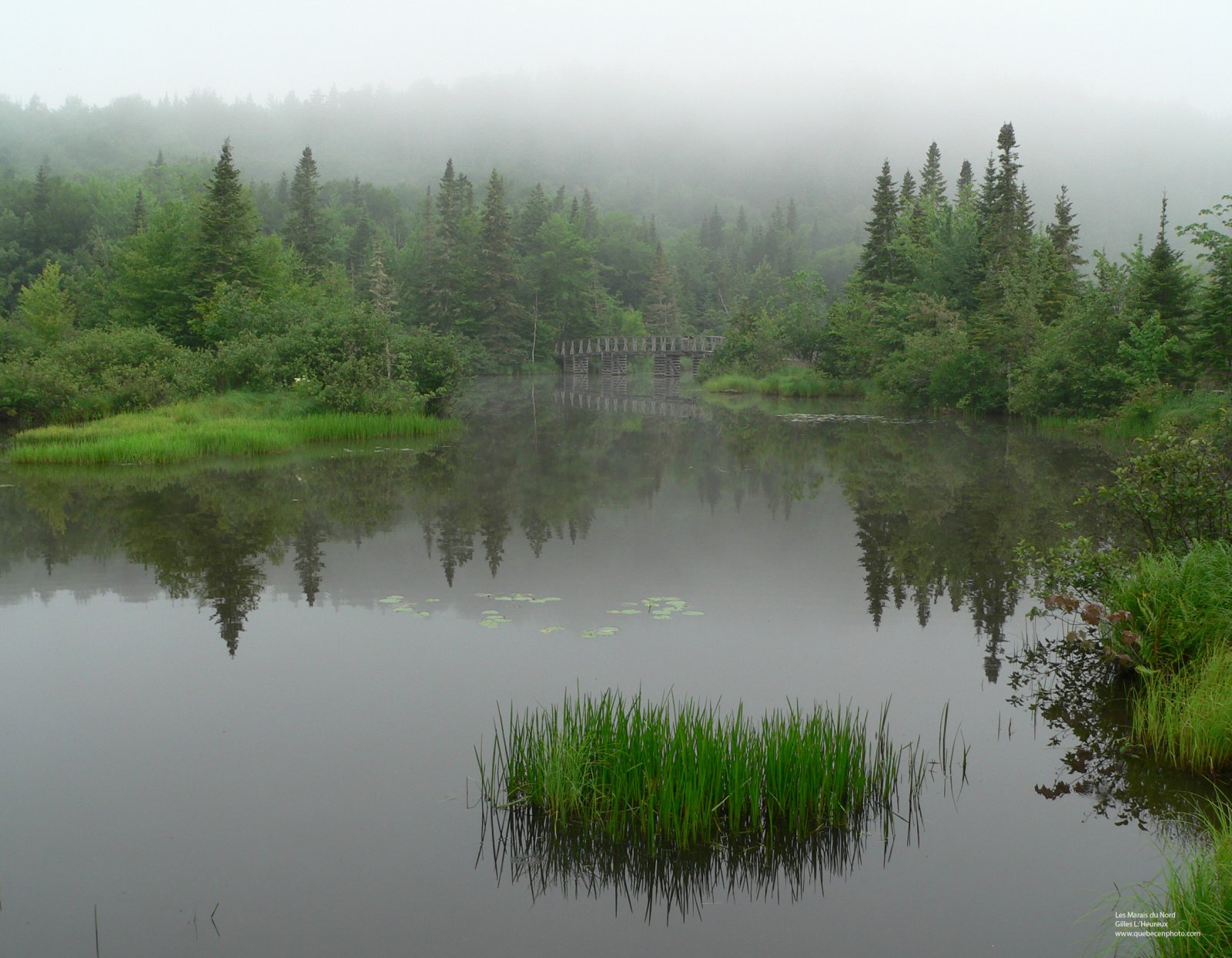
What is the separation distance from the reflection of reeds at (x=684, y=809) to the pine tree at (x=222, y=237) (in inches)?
1540

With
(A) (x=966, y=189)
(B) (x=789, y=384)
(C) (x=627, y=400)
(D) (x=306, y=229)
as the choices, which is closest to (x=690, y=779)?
(C) (x=627, y=400)

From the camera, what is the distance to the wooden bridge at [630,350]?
69.8 metres

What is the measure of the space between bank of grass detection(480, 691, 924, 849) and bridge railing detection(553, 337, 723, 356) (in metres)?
62.8

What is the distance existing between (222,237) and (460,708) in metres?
39.0

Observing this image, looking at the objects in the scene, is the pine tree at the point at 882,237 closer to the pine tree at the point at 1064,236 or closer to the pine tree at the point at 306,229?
the pine tree at the point at 1064,236

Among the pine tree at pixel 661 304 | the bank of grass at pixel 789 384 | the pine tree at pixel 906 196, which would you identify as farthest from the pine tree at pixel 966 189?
the pine tree at pixel 661 304

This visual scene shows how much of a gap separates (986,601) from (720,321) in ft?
332

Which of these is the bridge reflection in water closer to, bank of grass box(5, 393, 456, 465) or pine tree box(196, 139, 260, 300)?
bank of grass box(5, 393, 456, 465)

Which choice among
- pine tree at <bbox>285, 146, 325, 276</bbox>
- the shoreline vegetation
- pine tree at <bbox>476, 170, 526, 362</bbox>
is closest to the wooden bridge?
pine tree at <bbox>476, 170, 526, 362</bbox>

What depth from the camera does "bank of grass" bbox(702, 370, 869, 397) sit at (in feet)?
171

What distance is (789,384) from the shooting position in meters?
54.9

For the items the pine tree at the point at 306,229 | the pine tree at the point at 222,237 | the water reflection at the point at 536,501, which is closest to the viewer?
the water reflection at the point at 536,501

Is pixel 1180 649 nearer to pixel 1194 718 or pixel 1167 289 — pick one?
pixel 1194 718

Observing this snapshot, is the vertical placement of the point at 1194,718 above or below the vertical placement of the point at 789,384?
above
